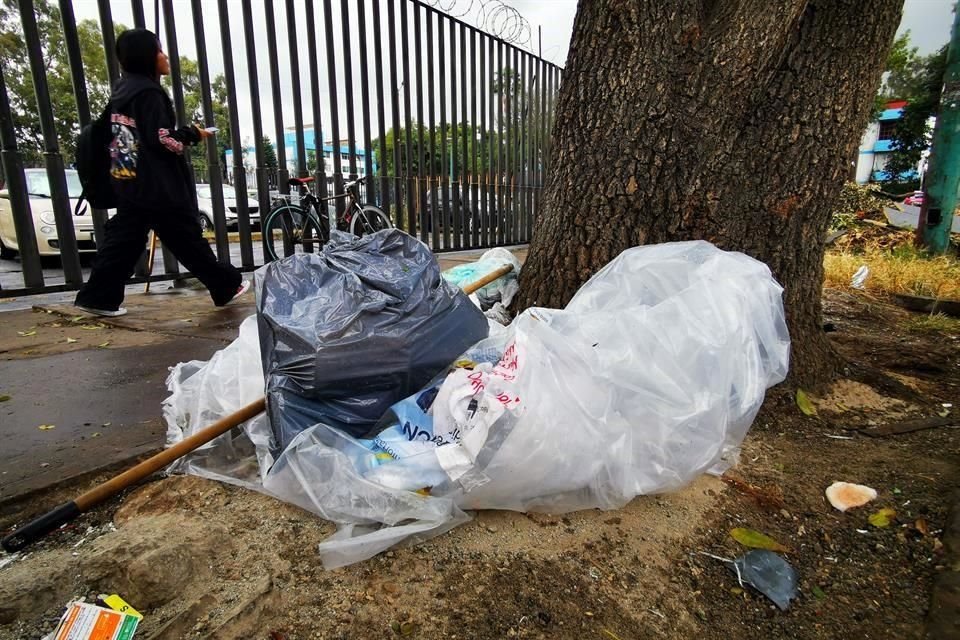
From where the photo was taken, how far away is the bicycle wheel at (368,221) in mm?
4938

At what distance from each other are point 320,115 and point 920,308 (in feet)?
15.9

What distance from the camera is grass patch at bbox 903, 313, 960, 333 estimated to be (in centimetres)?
316

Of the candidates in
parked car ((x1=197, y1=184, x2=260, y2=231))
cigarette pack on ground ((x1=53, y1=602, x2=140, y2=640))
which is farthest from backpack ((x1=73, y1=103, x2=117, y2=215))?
parked car ((x1=197, y1=184, x2=260, y2=231))

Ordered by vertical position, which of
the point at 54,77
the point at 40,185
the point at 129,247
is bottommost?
the point at 129,247

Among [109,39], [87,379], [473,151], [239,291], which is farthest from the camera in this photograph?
[473,151]

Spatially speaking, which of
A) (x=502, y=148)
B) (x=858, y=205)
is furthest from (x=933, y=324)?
(x=858, y=205)

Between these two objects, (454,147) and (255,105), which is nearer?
(255,105)

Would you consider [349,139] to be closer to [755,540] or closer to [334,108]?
[334,108]

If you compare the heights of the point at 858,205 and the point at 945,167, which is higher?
the point at 945,167

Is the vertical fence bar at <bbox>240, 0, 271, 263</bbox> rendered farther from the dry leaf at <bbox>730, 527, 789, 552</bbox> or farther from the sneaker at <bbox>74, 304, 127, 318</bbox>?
the dry leaf at <bbox>730, 527, 789, 552</bbox>

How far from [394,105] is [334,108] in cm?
84

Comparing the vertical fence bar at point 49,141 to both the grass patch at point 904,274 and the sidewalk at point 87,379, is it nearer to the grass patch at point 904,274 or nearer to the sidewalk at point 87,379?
the sidewalk at point 87,379

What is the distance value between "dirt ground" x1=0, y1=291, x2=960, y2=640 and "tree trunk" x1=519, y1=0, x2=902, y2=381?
2.48 ft

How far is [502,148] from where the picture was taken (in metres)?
7.09
